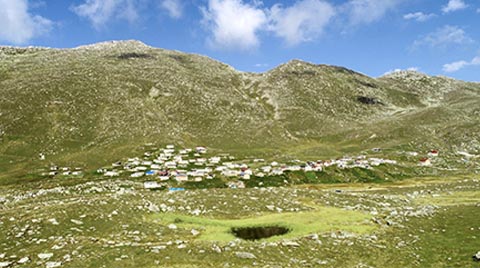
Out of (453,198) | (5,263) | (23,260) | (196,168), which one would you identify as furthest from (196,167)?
(5,263)

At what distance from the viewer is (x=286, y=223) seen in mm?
34125

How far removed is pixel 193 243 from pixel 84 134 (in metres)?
135

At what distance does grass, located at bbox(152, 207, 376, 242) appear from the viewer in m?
30.9

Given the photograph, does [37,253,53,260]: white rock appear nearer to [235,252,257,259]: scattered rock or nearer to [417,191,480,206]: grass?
[235,252,257,259]: scattered rock

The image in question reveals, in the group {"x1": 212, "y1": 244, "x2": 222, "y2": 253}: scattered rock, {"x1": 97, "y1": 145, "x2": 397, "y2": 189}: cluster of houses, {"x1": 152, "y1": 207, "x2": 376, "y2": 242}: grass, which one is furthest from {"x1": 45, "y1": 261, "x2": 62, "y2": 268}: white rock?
{"x1": 97, "y1": 145, "x2": 397, "y2": 189}: cluster of houses

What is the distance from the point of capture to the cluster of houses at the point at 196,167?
89.0 meters

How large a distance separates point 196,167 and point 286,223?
80247mm

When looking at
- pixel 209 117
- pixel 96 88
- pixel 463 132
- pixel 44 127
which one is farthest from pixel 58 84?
pixel 463 132

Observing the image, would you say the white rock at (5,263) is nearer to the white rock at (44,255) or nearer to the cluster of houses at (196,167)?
the white rock at (44,255)

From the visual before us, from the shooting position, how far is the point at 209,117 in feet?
631

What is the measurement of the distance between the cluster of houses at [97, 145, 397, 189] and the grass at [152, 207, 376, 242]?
42.8 m

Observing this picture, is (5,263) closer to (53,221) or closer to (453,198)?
(53,221)

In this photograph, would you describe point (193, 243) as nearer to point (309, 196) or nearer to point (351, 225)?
point (351, 225)

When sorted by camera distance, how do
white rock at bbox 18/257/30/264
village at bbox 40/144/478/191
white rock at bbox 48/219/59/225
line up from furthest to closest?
village at bbox 40/144/478/191 < white rock at bbox 48/219/59/225 < white rock at bbox 18/257/30/264
